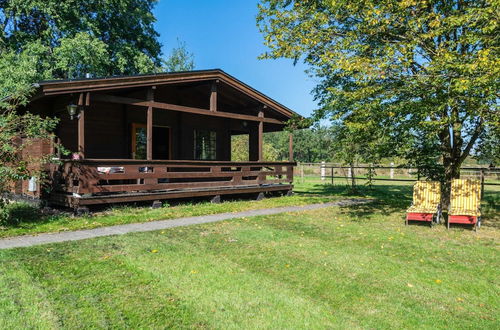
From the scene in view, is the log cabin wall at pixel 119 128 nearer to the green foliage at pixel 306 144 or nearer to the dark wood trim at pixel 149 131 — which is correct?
the dark wood trim at pixel 149 131

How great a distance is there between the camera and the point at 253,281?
4.13 m

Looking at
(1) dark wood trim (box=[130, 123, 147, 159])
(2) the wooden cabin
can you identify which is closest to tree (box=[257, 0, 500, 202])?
(2) the wooden cabin

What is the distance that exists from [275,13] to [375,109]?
168 inches

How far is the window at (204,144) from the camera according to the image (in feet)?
45.3

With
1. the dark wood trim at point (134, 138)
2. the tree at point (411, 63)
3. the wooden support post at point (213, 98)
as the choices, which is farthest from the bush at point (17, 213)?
the tree at point (411, 63)

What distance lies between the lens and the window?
13805 millimetres

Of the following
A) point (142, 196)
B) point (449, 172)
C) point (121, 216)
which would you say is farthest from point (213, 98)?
point (449, 172)

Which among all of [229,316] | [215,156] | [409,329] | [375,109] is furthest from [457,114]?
[215,156]

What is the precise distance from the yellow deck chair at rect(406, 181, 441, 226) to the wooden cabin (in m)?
5.29

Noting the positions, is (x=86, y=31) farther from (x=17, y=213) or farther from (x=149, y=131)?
(x=17, y=213)

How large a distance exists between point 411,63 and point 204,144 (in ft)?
27.4

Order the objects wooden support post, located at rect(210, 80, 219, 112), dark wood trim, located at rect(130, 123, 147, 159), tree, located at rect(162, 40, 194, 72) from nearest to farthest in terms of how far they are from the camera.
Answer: wooden support post, located at rect(210, 80, 219, 112)
dark wood trim, located at rect(130, 123, 147, 159)
tree, located at rect(162, 40, 194, 72)

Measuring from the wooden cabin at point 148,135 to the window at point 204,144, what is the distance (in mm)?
39

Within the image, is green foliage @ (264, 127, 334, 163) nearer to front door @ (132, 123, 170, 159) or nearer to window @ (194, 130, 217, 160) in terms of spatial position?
window @ (194, 130, 217, 160)
